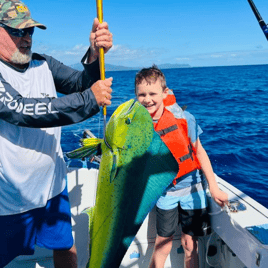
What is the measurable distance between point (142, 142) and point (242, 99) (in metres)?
19.3

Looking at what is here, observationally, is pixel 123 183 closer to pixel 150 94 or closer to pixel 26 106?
pixel 26 106

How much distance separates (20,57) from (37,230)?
144cm

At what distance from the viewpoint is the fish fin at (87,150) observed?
5.81ft

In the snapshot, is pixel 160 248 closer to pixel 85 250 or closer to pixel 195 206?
pixel 195 206

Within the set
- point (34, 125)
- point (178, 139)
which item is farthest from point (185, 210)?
point (34, 125)

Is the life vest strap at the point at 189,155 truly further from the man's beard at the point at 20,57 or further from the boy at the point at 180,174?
the man's beard at the point at 20,57

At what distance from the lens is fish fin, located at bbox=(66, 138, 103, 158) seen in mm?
1771

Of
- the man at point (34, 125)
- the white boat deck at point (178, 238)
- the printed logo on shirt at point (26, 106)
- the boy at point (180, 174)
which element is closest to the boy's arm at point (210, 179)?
the boy at point (180, 174)

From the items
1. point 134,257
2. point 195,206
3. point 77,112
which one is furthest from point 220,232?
point 77,112

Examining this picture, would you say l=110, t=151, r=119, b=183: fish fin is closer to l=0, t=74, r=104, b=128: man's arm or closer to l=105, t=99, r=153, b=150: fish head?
l=105, t=99, r=153, b=150: fish head

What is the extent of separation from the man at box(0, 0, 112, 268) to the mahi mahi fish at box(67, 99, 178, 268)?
0.23 meters

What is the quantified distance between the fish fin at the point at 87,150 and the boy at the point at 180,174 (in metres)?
0.90

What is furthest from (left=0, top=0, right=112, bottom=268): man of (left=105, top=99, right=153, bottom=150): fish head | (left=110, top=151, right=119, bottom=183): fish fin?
(left=110, top=151, right=119, bottom=183): fish fin

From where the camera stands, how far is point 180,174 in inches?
107
